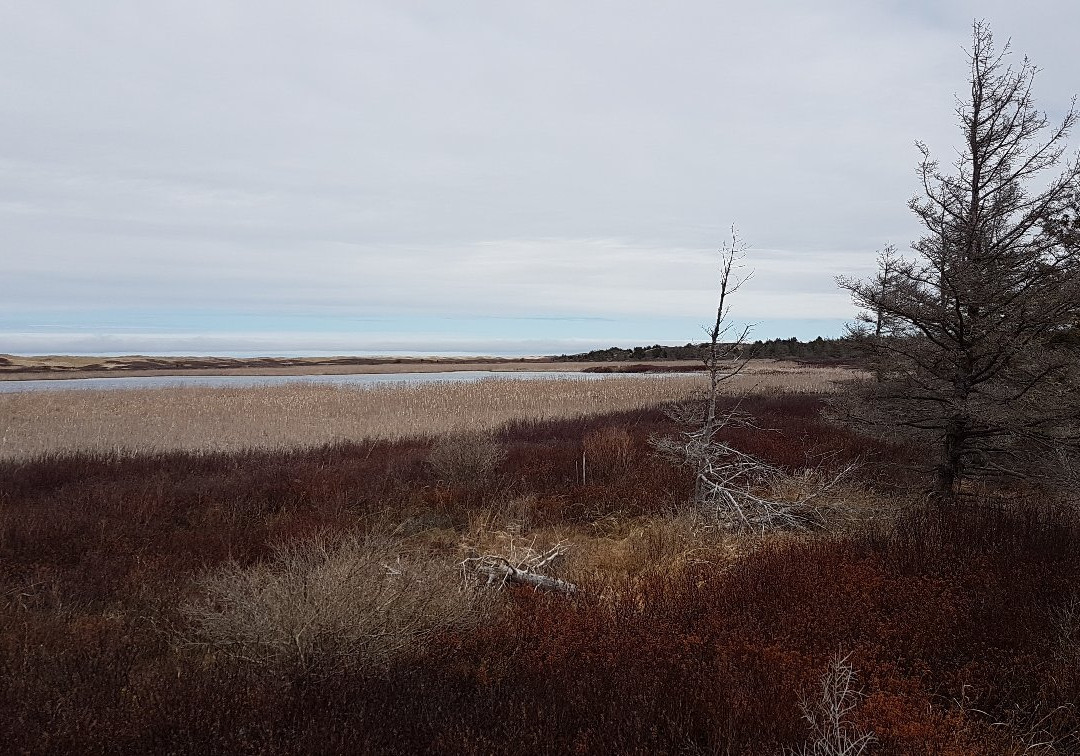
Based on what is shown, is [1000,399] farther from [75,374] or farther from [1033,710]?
[75,374]

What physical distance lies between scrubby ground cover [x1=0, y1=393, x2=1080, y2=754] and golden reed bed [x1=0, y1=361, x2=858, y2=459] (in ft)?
25.2

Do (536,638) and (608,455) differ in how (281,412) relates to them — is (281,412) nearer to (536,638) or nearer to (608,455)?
(608,455)

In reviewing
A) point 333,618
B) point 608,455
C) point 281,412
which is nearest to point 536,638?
point 333,618

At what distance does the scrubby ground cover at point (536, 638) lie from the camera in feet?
9.16

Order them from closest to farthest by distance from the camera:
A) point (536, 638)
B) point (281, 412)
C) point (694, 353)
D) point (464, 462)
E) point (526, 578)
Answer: point (536, 638)
point (526, 578)
point (464, 462)
point (281, 412)
point (694, 353)

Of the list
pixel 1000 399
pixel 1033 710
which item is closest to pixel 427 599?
pixel 1033 710

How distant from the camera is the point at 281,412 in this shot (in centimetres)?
2070

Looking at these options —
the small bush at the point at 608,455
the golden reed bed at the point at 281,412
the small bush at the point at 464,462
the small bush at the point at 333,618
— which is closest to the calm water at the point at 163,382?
the golden reed bed at the point at 281,412

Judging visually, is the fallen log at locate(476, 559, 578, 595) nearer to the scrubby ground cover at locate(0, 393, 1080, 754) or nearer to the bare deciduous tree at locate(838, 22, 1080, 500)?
the scrubby ground cover at locate(0, 393, 1080, 754)

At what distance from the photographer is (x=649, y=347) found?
90.4 m

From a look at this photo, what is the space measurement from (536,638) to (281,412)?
19064mm

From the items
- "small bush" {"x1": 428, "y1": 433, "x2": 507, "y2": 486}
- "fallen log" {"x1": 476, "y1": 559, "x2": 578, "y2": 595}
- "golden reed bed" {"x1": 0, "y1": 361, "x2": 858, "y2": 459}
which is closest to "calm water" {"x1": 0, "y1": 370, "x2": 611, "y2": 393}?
"golden reed bed" {"x1": 0, "y1": 361, "x2": 858, "y2": 459}

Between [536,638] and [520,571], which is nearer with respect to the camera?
[536,638]

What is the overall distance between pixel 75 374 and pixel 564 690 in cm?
5937
